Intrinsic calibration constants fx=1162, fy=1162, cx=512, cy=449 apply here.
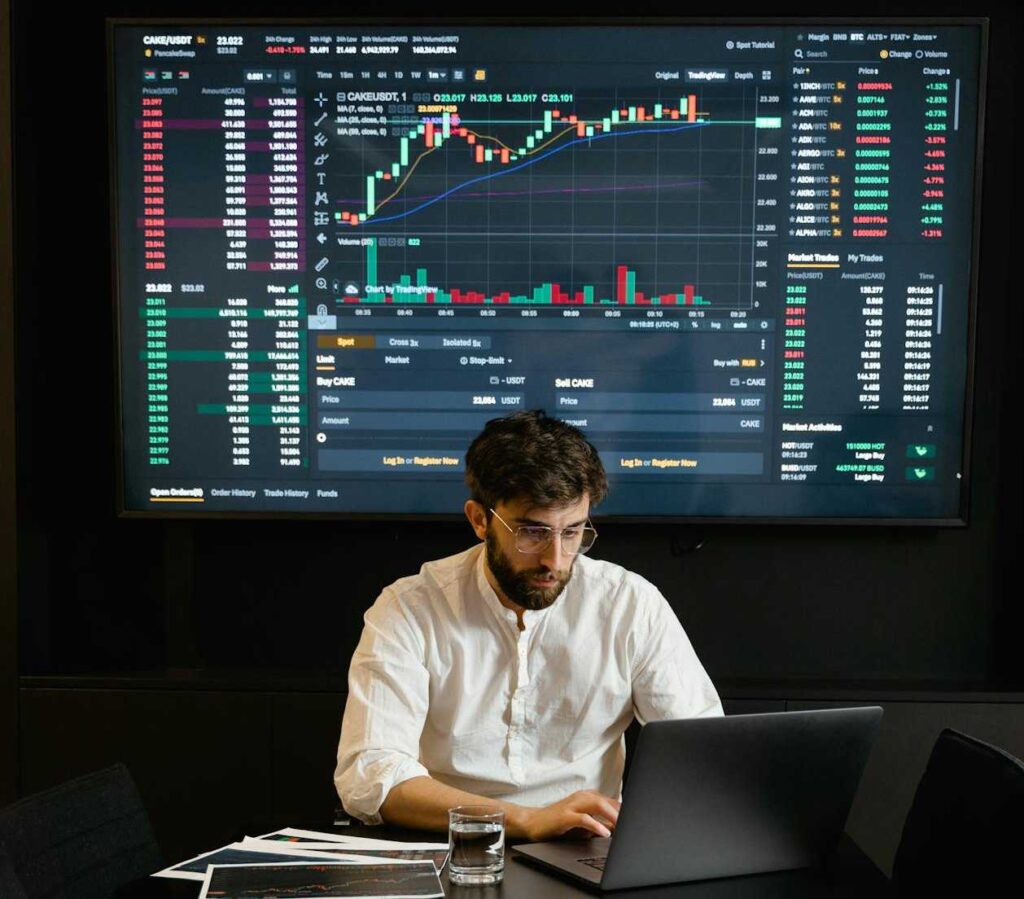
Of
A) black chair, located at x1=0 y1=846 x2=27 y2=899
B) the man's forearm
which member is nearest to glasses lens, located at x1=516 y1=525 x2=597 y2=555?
the man's forearm

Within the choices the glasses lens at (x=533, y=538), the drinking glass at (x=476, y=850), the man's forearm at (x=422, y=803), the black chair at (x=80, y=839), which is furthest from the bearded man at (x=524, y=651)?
the drinking glass at (x=476, y=850)

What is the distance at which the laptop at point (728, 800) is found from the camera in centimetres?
145

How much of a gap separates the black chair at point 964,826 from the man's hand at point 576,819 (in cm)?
41

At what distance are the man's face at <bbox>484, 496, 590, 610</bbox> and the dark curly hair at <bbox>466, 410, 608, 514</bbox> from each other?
0.02m

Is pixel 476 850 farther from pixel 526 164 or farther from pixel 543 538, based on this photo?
pixel 526 164

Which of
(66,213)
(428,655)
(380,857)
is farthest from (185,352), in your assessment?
(380,857)

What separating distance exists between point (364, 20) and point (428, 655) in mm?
1684

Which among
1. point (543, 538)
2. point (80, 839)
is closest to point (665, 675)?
point (543, 538)

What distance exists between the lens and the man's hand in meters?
1.64

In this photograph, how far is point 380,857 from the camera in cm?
159

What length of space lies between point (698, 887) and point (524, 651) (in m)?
0.70

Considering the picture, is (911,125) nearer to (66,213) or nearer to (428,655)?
(428,655)

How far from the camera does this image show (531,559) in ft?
6.68

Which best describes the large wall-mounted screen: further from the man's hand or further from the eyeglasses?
the man's hand
